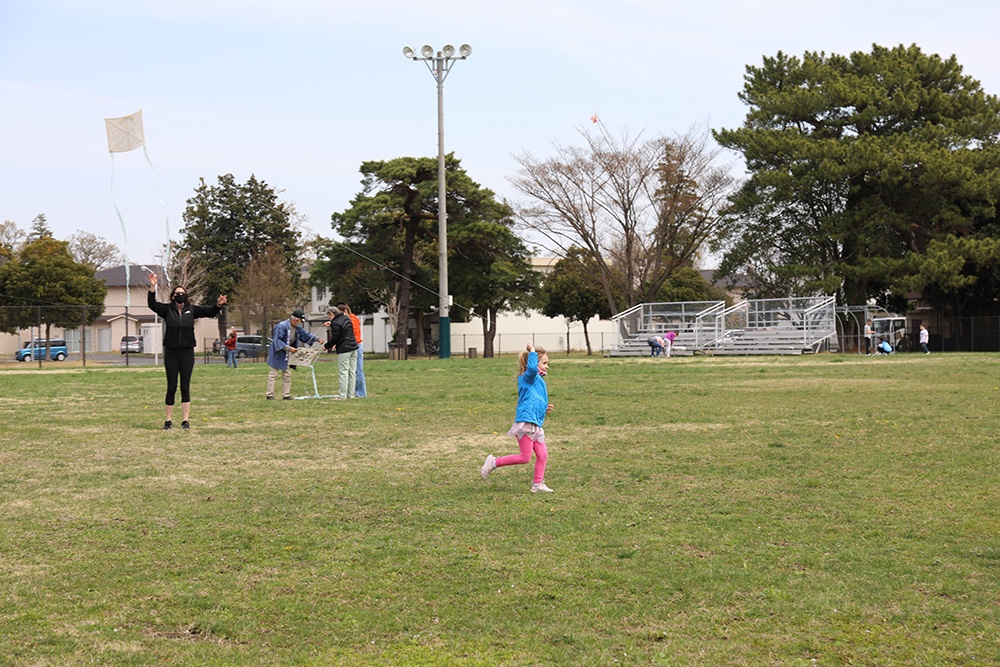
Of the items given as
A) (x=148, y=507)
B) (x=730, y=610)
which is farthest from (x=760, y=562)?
(x=148, y=507)

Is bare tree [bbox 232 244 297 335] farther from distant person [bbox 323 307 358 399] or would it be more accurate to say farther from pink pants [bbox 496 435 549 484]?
pink pants [bbox 496 435 549 484]

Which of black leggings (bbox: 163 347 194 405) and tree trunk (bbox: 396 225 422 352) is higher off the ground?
tree trunk (bbox: 396 225 422 352)

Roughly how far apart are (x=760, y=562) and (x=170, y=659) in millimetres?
3385

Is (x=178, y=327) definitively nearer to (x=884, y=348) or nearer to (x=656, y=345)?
(x=656, y=345)

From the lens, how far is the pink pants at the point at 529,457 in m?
Result: 8.84

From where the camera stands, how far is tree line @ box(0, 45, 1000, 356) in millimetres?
48156

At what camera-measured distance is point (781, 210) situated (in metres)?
53.3

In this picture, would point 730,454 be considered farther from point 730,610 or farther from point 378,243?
point 378,243

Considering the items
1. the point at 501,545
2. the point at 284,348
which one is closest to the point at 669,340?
the point at 284,348

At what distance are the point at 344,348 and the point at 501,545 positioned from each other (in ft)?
41.5

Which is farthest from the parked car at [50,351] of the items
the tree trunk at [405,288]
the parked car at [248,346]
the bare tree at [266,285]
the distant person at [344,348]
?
the distant person at [344,348]

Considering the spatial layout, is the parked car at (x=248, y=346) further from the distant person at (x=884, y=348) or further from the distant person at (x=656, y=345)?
the distant person at (x=884, y=348)

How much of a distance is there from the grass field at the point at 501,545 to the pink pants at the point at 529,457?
0.24 metres

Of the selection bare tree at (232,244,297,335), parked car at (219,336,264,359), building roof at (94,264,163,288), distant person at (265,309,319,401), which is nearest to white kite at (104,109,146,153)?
distant person at (265,309,319,401)
